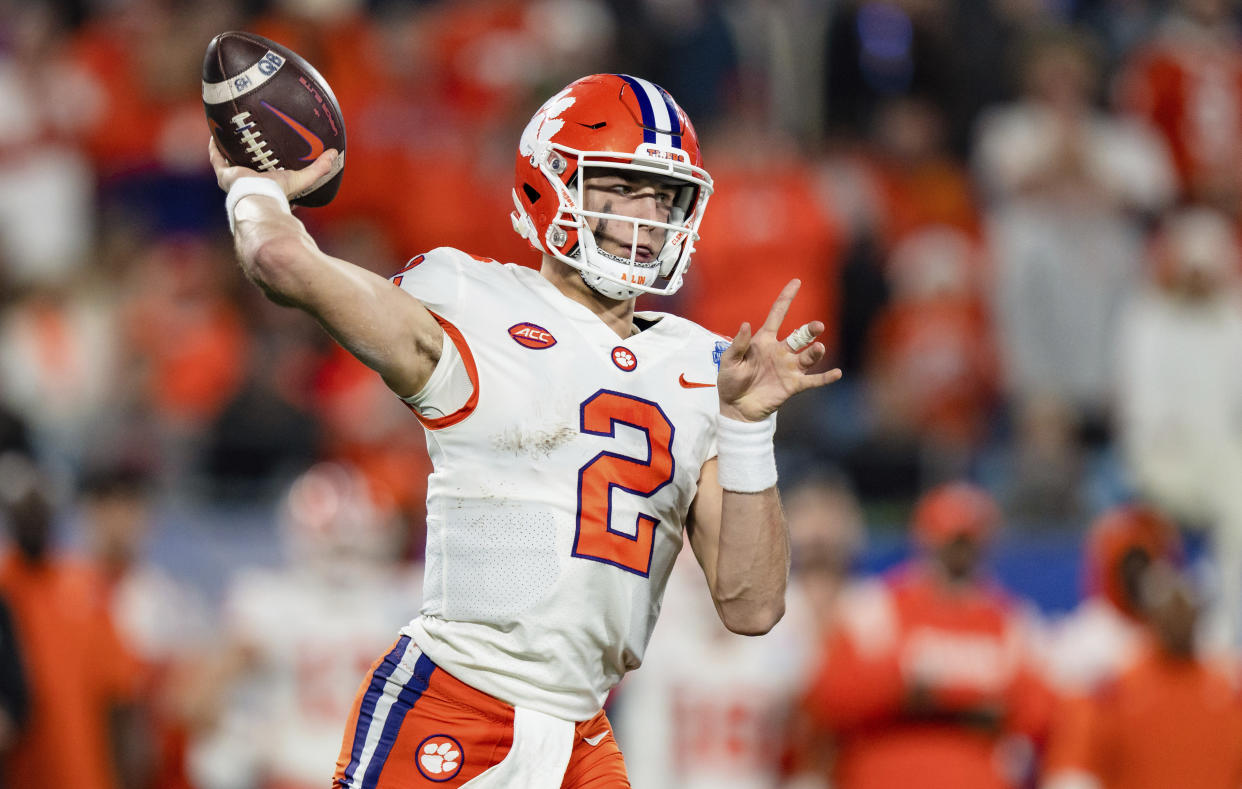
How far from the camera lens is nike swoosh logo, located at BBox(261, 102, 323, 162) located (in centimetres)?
371

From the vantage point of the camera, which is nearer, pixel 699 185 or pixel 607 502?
pixel 607 502

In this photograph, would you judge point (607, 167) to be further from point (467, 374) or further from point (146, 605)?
point (146, 605)

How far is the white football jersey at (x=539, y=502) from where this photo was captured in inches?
144

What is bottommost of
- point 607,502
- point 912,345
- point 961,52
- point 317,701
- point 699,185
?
point 317,701

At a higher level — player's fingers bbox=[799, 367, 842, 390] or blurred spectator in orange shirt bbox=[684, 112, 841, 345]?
player's fingers bbox=[799, 367, 842, 390]

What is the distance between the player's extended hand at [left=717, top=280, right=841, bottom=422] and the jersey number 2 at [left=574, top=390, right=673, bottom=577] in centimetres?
18

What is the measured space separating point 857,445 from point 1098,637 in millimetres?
1528

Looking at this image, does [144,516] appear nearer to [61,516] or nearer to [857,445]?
[61,516]

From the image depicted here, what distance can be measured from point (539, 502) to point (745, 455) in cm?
43

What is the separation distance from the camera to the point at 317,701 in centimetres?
813

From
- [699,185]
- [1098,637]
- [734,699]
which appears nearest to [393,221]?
[734,699]

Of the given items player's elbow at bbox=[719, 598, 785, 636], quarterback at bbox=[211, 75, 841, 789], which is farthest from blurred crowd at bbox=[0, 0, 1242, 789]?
quarterback at bbox=[211, 75, 841, 789]

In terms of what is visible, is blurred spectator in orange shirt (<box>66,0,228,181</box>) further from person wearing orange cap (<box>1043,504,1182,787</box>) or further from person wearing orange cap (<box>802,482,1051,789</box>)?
person wearing orange cap (<box>1043,504,1182,787</box>)

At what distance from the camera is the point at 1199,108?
9.90 metres
